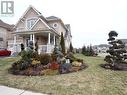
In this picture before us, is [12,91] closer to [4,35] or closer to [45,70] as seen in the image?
[45,70]

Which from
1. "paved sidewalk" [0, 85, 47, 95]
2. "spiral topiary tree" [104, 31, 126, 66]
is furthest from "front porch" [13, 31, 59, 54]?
"paved sidewalk" [0, 85, 47, 95]

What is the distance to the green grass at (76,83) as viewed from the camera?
8336 millimetres

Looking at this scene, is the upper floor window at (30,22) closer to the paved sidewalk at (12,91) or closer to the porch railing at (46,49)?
the porch railing at (46,49)

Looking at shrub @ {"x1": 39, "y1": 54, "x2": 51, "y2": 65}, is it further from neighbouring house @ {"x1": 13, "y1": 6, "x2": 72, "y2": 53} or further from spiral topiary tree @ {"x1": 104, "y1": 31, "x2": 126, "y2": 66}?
neighbouring house @ {"x1": 13, "y1": 6, "x2": 72, "y2": 53}

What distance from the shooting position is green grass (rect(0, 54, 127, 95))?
8.34 m

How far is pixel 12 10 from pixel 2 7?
4.76 feet

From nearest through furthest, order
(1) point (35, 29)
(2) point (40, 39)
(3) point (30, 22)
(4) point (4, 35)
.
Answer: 1. (1) point (35, 29)
2. (3) point (30, 22)
3. (2) point (40, 39)
4. (4) point (4, 35)

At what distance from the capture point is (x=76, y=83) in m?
9.31

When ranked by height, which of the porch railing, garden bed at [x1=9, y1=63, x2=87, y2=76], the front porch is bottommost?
garden bed at [x1=9, y1=63, x2=87, y2=76]

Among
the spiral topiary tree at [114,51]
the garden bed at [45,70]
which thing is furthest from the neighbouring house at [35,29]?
the garden bed at [45,70]

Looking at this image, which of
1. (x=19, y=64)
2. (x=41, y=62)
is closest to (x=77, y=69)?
(x=41, y=62)

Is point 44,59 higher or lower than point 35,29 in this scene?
lower

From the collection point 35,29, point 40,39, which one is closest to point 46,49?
point 35,29

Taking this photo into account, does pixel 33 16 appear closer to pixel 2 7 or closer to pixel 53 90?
pixel 2 7
